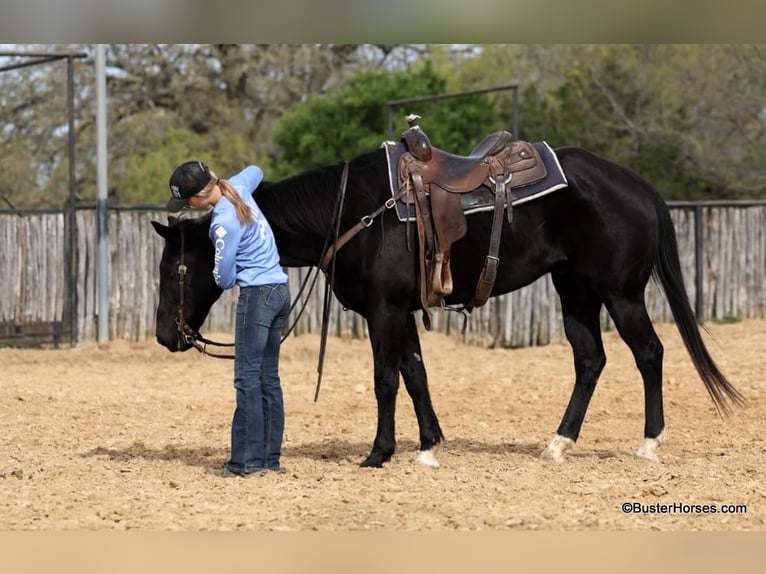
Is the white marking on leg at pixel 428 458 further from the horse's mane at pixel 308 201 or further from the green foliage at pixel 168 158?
the green foliage at pixel 168 158

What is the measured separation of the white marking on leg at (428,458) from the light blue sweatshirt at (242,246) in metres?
1.42

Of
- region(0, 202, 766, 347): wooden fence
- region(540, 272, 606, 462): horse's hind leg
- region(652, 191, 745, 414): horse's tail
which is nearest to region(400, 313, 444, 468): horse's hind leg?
region(540, 272, 606, 462): horse's hind leg

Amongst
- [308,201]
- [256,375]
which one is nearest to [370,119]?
[308,201]

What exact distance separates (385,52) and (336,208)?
79.9 ft

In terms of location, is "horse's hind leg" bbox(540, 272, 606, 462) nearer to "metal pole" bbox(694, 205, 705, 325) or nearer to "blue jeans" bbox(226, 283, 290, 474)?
"blue jeans" bbox(226, 283, 290, 474)

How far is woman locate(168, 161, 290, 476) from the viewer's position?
20.2ft

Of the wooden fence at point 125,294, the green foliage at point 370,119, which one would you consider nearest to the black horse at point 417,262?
the wooden fence at point 125,294

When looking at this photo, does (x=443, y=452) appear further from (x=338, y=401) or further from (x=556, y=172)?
(x=338, y=401)

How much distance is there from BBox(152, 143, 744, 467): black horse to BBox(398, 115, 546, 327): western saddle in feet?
0.29

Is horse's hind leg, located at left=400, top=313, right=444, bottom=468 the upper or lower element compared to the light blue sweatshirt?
lower

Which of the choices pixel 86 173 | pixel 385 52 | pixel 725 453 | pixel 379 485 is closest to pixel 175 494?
pixel 379 485

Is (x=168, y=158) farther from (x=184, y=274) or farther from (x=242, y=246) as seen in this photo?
(x=242, y=246)

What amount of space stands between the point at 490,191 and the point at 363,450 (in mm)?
2056

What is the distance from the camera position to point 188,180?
616 cm
